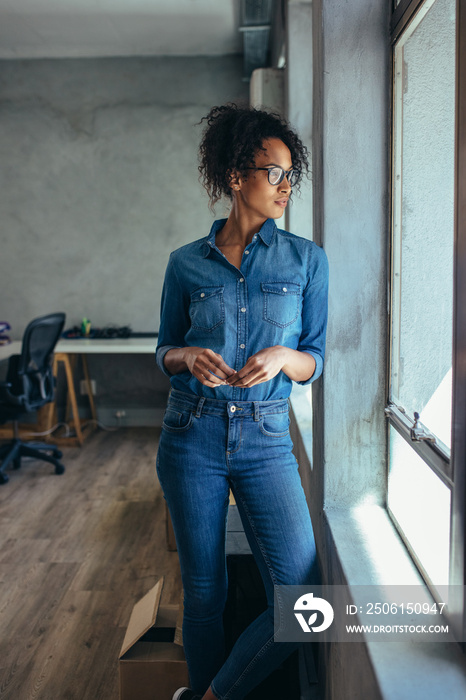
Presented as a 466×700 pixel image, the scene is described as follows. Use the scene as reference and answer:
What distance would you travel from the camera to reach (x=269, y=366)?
1250 mm

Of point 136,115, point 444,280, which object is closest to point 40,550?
point 444,280

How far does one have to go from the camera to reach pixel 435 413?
3.96 feet

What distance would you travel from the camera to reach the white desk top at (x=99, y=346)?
4547mm

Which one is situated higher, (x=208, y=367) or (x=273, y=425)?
(x=208, y=367)

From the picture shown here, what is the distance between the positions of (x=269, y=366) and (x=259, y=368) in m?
0.02

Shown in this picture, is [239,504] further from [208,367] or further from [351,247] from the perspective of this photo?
[351,247]

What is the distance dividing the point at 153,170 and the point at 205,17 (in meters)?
1.26

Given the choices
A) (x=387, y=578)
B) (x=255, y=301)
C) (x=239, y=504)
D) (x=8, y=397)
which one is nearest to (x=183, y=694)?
(x=239, y=504)

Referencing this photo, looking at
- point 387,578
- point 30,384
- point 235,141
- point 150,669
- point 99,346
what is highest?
point 235,141

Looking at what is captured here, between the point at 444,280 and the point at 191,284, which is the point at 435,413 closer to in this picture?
the point at 444,280

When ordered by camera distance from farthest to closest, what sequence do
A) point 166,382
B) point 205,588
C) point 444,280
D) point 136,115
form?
point 166,382, point 136,115, point 205,588, point 444,280

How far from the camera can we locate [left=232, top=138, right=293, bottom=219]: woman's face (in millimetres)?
1397

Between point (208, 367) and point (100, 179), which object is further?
point (100, 179)

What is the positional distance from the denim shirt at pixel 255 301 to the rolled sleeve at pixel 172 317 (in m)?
0.01
